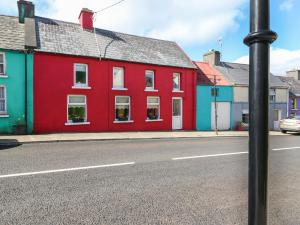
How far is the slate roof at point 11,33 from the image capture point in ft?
54.4

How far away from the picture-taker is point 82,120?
18.8 metres

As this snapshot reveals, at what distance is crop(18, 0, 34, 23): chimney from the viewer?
18.7 m

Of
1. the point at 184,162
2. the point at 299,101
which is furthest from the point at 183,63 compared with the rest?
the point at 299,101

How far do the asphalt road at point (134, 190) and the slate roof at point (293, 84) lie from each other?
28503mm

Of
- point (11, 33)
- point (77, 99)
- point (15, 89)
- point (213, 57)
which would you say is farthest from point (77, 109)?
point (213, 57)

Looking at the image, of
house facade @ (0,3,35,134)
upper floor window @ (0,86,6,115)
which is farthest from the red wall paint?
upper floor window @ (0,86,6,115)

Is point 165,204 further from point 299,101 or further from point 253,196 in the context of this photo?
point 299,101

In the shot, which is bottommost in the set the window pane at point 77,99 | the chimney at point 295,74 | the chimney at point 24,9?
the window pane at point 77,99

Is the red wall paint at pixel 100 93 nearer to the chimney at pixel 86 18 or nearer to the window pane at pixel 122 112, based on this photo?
the window pane at pixel 122 112

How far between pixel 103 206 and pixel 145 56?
739 inches

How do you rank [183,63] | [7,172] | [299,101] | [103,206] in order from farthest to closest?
1. [299,101]
2. [183,63]
3. [7,172]
4. [103,206]

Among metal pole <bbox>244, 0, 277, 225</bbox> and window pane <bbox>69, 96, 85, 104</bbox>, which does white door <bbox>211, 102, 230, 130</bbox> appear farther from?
metal pole <bbox>244, 0, 277, 225</bbox>

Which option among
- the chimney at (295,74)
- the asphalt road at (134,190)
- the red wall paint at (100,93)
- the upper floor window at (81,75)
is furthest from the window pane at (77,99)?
the chimney at (295,74)

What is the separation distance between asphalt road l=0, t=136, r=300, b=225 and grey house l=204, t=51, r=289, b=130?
18.3 metres
